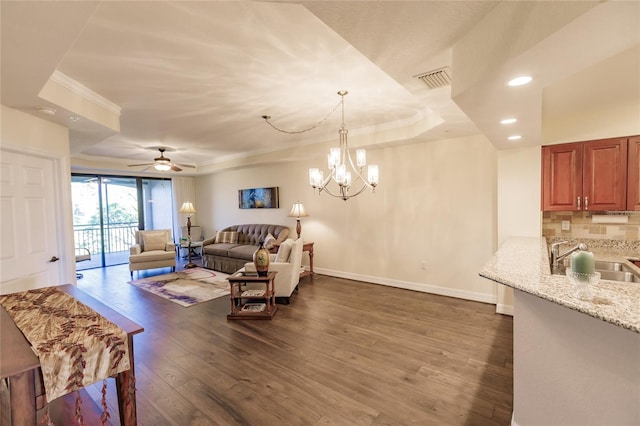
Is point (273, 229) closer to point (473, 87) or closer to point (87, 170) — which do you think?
point (87, 170)

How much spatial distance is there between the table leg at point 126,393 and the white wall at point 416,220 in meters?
4.09

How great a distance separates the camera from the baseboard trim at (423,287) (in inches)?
162

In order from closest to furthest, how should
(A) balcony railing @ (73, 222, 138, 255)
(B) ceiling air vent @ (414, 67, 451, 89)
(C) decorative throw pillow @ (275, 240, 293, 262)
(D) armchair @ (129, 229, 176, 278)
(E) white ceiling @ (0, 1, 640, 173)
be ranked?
(E) white ceiling @ (0, 1, 640, 173)
(B) ceiling air vent @ (414, 67, 451, 89)
(C) decorative throw pillow @ (275, 240, 293, 262)
(D) armchair @ (129, 229, 176, 278)
(A) balcony railing @ (73, 222, 138, 255)

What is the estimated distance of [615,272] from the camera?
2568mm

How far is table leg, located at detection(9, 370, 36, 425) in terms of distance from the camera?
1271 mm

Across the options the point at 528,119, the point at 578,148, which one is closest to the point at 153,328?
the point at 528,119

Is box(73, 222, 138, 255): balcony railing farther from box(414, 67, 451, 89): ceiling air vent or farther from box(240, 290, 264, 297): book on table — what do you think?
box(414, 67, 451, 89): ceiling air vent

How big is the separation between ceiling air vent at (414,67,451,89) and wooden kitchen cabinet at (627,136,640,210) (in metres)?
2.35

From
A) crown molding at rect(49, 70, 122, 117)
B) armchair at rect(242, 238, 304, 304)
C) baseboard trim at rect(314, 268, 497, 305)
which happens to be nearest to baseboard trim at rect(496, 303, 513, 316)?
baseboard trim at rect(314, 268, 497, 305)

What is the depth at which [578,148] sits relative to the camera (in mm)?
3180

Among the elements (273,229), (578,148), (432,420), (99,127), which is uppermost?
(99,127)

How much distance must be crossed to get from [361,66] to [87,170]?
7.26 metres

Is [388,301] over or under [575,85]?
under

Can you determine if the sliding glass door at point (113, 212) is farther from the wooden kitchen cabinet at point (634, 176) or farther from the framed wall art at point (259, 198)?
the wooden kitchen cabinet at point (634, 176)
